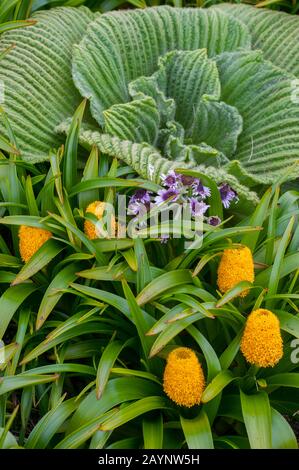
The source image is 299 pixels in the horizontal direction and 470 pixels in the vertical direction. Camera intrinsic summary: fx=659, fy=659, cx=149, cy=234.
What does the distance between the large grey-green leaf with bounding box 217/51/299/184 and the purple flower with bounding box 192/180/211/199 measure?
0.99 feet

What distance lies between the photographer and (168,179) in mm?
1645

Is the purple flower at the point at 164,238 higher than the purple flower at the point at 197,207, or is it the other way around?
the purple flower at the point at 197,207

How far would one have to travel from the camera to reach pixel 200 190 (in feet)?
5.43

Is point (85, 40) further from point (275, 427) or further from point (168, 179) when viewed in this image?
point (275, 427)

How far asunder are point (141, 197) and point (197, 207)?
0.17m

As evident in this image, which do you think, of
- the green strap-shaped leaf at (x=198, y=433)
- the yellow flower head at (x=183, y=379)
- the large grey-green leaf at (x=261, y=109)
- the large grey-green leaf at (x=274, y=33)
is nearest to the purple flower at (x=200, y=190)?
the large grey-green leaf at (x=261, y=109)

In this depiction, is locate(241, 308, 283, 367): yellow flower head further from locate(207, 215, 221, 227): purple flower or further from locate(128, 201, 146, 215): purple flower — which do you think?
locate(128, 201, 146, 215): purple flower

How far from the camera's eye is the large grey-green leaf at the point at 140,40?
2.03 meters

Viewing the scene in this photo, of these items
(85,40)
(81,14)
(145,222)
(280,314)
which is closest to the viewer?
(280,314)

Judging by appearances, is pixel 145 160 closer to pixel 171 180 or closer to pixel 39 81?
pixel 171 180

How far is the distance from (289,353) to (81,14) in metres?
1.34

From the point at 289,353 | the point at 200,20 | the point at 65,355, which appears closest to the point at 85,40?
the point at 200,20

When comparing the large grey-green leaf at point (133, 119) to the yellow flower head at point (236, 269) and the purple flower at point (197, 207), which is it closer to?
the purple flower at point (197, 207)

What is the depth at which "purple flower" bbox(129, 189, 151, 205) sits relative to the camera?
5.63 feet
